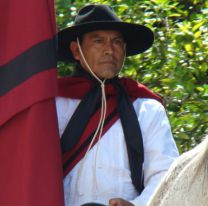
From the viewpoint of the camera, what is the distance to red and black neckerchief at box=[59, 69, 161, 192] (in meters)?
3.62

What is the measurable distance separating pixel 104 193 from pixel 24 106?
1.88 feet

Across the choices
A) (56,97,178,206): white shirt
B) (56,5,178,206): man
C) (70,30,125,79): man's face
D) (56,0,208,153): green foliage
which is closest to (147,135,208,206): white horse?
(56,5,178,206): man

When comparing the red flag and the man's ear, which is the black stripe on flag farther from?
the man's ear

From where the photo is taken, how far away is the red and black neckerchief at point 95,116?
11.9 feet

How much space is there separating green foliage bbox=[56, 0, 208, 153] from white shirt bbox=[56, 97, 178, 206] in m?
0.78

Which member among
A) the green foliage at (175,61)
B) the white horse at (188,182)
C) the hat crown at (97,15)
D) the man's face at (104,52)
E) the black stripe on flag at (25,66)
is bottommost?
the green foliage at (175,61)

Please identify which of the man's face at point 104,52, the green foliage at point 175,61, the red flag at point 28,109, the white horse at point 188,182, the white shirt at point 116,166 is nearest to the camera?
the white horse at point 188,182

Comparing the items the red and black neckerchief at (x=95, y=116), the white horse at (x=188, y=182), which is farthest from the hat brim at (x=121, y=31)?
the white horse at (x=188, y=182)

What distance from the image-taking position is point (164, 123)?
3.73m

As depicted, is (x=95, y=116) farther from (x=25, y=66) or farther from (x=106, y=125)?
(x=25, y=66)

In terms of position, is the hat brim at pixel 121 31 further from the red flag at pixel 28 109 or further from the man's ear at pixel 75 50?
the red flag at pixel 28 109

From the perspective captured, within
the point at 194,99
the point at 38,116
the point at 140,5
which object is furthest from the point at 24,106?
the point at 140,5

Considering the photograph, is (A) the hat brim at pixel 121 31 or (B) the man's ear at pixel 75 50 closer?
(A) the hat brim at pixel 121 31

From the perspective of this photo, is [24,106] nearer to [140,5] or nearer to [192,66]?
[192,66]
